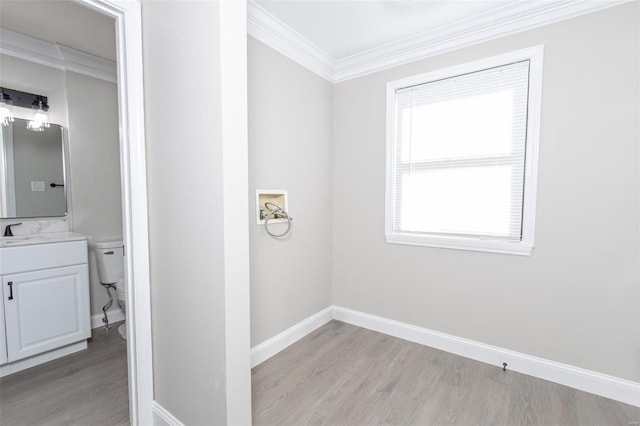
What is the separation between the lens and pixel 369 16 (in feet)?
6.50

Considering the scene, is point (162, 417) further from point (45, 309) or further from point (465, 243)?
point (465, 243)

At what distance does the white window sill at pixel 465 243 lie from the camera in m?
1.96

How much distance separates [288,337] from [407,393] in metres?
0.99

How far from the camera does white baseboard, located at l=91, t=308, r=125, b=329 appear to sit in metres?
2.68

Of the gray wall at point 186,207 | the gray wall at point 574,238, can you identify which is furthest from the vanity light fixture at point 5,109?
the gray wall at point 574,238

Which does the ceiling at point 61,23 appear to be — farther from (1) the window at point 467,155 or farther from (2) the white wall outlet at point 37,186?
(1) the window at point 467,155

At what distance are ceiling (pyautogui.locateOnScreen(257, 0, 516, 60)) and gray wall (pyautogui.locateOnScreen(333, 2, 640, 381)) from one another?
262mm

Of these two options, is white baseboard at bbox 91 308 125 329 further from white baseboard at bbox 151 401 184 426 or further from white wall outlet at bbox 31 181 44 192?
white baseboard at bbox 151 401 184 426

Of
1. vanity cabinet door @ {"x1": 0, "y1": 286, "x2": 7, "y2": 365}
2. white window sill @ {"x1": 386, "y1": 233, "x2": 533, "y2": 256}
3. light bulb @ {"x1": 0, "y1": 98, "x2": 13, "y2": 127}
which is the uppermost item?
light bulb @ {"x1": 0, "y1": 98, "x2": 13, "y2": 127}

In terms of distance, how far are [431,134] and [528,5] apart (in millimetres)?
939

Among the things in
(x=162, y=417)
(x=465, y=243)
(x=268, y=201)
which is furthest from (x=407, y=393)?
(x=268, y=201)

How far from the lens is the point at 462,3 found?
1854mm

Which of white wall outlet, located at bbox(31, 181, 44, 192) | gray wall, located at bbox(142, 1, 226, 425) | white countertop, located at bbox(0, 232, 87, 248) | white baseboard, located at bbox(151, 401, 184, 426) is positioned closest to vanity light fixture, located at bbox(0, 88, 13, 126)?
white wall outlet, located at bbox(31, 181, 44, 192)

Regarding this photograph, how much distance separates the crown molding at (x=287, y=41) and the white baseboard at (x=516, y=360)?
2.30 meters
